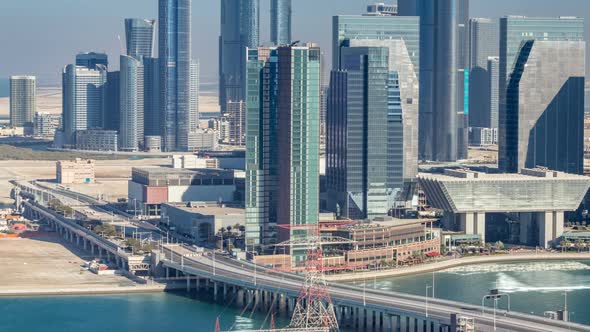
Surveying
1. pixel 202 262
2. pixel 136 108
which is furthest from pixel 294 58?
pixel 136 108

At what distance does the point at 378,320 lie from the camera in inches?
1909

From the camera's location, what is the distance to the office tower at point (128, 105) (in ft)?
416

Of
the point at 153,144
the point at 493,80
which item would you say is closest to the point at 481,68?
the point at 493,80

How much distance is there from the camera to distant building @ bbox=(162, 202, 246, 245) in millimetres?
64625

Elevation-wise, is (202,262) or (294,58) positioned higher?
(294,58)

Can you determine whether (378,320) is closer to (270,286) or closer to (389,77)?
(270,286)

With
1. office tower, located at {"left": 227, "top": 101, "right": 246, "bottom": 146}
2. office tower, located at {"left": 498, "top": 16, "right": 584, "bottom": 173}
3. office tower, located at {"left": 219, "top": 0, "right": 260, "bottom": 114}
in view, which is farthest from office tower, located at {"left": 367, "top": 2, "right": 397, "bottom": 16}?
office tower, located at {"left": 219, "top": 0, "right": 260, "bottom": 114}

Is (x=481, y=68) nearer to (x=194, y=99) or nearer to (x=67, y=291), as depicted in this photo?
(x=194, y=99)

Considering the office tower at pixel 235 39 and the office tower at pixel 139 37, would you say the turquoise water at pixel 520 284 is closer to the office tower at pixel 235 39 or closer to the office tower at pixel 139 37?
the office tower at pixel 139 37

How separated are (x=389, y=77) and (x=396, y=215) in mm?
5605

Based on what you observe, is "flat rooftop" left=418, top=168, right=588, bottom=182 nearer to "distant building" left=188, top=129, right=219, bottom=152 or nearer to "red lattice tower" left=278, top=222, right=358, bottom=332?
"red lattice tower" left=278, top=222, right=358, bottom=332

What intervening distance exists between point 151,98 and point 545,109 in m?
59.9

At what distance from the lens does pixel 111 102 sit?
432 ft

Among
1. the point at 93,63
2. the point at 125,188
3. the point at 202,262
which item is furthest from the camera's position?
the point at 93,63
